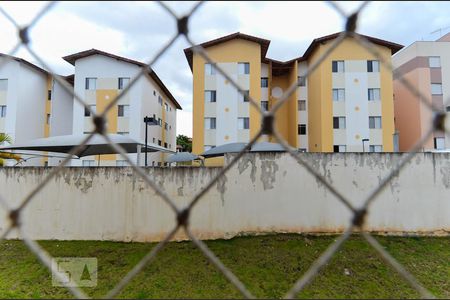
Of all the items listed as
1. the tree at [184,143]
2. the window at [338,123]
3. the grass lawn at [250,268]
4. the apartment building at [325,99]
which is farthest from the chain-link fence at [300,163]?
the tree at [184,143]

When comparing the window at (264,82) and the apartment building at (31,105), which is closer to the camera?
the apartment building at (31,105)

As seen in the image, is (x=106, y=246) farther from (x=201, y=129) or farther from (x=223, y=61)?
(x=223, y=61)

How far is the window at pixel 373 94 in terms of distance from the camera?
606 inches

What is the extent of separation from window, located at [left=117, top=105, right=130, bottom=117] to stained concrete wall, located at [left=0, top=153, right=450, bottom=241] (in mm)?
10318

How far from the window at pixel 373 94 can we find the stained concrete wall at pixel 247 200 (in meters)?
11.2

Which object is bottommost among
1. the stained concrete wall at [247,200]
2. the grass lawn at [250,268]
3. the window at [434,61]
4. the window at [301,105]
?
the grass lawn at [250,268]

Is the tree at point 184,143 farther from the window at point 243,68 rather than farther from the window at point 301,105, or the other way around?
the window at point 243,68

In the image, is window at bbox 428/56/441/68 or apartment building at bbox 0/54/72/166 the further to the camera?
window at bbox 428/56/441/68

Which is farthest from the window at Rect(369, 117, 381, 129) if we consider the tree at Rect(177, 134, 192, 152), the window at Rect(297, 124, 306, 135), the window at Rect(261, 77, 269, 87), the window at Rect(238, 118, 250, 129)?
the tree at Rect(177, 134, 192, 152)

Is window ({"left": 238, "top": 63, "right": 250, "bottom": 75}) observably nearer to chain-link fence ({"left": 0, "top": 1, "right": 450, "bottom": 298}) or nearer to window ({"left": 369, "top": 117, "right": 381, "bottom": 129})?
window ({"left": 369, "top": 117, "right": 381, "bottom": 129})

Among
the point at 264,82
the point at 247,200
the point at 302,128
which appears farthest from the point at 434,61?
the point at 247,200

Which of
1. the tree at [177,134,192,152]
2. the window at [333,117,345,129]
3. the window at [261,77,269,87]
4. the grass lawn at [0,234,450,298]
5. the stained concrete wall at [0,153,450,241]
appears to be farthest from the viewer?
the tree at [177,134,192,152]

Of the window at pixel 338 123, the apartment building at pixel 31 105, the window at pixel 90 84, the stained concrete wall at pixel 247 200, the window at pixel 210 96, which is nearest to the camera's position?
the stained concrete wall at pixel 247 200

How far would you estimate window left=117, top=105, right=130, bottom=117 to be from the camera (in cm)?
1517
